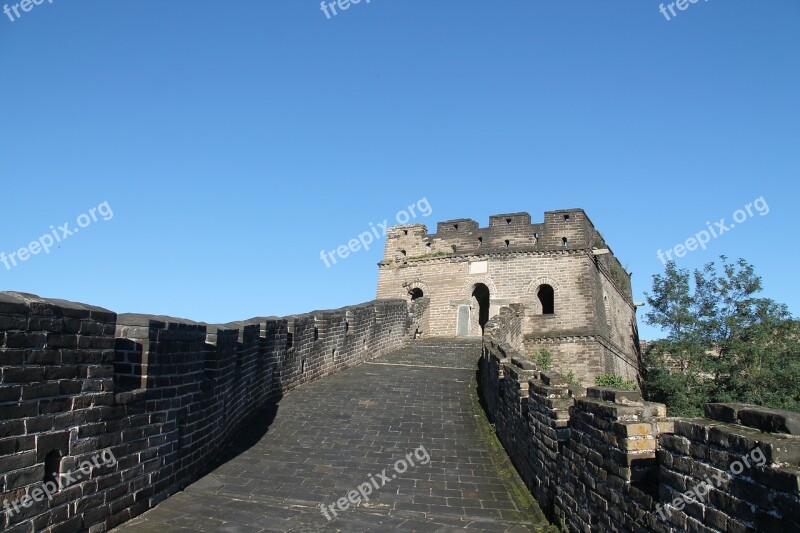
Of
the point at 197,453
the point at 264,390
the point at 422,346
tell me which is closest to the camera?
the point at 197,453

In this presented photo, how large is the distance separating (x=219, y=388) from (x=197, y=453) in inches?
42.0

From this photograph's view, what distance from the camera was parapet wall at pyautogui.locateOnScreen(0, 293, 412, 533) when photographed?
4301 millimetres

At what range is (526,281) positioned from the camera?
73.5 ft

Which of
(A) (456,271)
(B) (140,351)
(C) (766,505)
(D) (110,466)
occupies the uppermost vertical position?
(A) (456,271)

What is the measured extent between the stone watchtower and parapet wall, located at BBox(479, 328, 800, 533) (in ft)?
48.0

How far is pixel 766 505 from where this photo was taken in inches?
107

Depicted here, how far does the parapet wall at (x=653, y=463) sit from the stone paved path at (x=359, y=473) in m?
0.82

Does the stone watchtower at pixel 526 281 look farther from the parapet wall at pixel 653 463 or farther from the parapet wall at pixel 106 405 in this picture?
the parapet wall at pixel 106 405

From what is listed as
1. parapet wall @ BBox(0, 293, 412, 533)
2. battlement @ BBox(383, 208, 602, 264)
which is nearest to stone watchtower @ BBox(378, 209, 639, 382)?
battlement @ BBox(383, 208, 602, 264)

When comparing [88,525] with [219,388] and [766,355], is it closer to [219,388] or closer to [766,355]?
[219,388]

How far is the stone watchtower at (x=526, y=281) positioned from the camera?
69.6 feet

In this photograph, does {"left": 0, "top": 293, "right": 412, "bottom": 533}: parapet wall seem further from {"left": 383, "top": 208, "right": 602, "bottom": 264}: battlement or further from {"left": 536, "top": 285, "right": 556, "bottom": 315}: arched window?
{"left": 536, "top": 285, "right": 556, "bottom": 315}: arched window

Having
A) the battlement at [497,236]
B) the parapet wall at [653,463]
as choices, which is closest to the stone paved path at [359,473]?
the parapet wall at [653,463]

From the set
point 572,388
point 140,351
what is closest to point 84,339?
point 140,351
